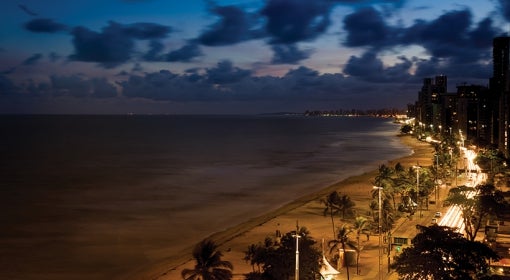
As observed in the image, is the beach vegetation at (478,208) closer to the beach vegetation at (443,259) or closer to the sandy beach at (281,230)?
the sandy beach at (281,230)

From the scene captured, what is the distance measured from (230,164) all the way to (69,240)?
62149 millimetres

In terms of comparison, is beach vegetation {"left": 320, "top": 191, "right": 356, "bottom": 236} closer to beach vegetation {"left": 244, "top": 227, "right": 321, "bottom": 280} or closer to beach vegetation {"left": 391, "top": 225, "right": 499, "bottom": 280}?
beach vegetation {"left": 244, "top": 227, "right": 321, "bottom": 280}

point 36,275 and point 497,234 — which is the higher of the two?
point 497,234

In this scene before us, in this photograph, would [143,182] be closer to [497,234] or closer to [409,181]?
[409,181]

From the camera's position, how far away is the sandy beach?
119 ft

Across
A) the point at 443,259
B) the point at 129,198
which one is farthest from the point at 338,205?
the point at 129,198

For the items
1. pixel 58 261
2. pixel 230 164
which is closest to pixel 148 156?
pixel 230 164

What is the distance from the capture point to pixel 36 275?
37.2 metres

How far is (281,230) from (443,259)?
24.3 metres

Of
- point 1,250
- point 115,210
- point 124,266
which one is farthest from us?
point 115,210

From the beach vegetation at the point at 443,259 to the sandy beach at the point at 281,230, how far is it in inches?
335

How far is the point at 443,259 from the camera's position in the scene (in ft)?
78.1

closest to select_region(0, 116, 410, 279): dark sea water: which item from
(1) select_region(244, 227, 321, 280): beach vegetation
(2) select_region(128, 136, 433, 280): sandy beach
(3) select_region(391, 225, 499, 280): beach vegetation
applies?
(2) select_region(128, 136, 433, 280): sandy beach

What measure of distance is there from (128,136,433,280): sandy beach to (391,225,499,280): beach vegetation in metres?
8.51
